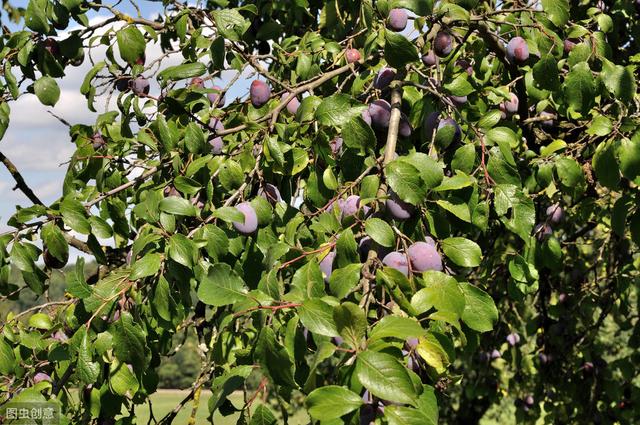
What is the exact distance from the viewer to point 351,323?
34.1 inches

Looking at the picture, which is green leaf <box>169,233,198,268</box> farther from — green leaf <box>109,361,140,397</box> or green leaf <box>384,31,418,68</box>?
green leaf <box>384,31,418,68</box>

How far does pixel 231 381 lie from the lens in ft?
3.34

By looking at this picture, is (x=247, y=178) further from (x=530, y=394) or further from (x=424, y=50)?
(x=530, y=394)

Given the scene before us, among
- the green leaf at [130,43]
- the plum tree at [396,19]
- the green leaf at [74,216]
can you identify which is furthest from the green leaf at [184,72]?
the plum tree at [396,19]

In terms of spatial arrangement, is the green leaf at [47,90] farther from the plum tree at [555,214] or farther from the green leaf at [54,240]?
the plum tree at [555,214]

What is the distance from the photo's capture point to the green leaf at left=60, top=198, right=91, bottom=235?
4.55ft

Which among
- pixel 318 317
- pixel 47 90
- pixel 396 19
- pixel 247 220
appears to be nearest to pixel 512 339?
pixel 396 19

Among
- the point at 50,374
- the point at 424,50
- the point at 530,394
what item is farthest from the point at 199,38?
the point at 530,394

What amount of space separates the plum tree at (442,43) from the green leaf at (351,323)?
887 millimetres

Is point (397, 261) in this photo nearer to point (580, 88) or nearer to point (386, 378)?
point (386, 378)

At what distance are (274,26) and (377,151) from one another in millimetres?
696

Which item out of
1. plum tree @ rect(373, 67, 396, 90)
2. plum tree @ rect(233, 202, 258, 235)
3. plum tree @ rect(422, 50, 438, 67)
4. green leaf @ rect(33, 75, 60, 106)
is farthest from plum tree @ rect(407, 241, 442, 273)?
green leaf @ rect(33, 75, 60, 106)

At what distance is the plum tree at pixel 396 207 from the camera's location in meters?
1.15

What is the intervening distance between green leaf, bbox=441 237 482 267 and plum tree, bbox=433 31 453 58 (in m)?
0.57
